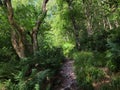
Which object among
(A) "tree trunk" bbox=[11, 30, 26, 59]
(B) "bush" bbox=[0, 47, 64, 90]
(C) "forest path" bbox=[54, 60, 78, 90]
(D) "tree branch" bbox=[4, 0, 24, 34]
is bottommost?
(C) "forest path" bbox=[54, 60, 78, 90]

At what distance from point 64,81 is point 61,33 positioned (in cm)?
2323

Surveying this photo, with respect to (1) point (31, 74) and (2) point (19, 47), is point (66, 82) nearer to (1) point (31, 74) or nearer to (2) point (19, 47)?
(1) point (31, 74)

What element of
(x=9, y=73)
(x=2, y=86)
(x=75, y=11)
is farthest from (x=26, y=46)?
(x=75, y=11)

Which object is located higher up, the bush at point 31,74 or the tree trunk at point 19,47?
the tree trunk at point 19,47

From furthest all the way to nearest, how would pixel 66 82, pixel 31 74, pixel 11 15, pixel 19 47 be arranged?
1. pixel 19 47
2. pixel 11 15
3. pixel 66 82
4. pixel 31 74

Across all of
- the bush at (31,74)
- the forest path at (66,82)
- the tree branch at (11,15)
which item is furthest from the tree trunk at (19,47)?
the forest path at (66,82)

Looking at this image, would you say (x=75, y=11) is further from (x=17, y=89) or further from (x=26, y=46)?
(x=17, y=89)

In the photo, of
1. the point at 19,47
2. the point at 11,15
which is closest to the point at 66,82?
the point at 19,47

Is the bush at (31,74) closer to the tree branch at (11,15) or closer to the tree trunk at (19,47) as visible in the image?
the tree trunk at (19,47)

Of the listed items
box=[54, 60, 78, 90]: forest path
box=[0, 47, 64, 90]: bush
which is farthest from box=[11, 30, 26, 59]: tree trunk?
box=[54, 60, 78, 90]: forest path

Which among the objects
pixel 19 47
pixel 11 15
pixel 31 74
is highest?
pixel 11 15

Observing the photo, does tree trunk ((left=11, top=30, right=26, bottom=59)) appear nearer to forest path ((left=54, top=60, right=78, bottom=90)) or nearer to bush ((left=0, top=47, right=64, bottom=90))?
bush ((left=0, top=47, right=64, bottom=90))

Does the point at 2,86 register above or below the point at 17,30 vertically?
below

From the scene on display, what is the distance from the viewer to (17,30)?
11.1 metres
